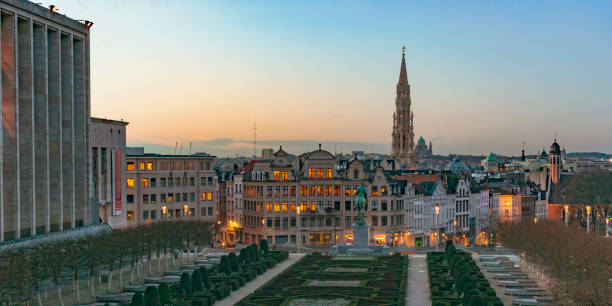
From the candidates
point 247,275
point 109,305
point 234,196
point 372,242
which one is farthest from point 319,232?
point 109,305

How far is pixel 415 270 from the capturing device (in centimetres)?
9756

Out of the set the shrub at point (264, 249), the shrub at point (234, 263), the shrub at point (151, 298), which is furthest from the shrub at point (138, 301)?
the shrub at point (264, 249)

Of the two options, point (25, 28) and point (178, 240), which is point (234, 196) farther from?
point (25, 28)

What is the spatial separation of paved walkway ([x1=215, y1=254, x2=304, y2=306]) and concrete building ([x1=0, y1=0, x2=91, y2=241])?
24.7 metres

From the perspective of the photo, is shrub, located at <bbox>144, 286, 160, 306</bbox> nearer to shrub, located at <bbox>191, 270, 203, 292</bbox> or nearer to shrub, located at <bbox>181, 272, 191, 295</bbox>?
shrub, located at <bbox>181, 272, 191, 295</bbox>

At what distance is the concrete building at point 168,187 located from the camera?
14212 centimetres

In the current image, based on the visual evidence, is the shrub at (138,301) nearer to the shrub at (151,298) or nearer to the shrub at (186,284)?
the shrub at (151,298)

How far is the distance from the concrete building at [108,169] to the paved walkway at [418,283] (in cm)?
4195

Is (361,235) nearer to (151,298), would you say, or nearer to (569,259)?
(569,259)

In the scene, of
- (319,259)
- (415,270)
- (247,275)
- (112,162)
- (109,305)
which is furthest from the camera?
(112,162)

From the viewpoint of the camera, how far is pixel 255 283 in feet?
285

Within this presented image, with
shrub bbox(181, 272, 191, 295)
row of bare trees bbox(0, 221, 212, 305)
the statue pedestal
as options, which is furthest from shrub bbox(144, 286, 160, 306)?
the statue pedestal

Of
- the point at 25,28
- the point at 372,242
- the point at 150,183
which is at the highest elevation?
the point at 25,28

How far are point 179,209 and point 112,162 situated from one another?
29.3 metres
